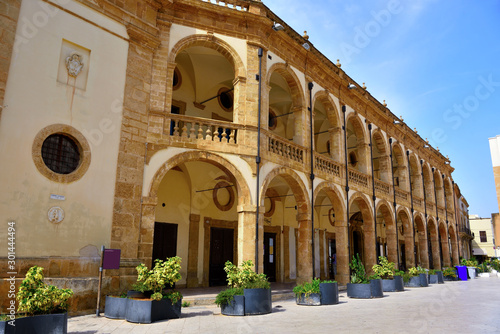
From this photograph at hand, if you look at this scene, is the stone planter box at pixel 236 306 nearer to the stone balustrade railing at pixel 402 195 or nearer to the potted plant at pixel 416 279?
the potted plant at pixel 416 279

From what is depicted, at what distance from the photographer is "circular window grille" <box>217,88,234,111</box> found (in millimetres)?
15940

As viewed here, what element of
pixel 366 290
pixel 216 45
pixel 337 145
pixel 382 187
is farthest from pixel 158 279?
pixel 382 187

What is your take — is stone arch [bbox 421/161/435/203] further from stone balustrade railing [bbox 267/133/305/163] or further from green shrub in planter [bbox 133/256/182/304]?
green shrub in planter [bbox 133/256/182/304]

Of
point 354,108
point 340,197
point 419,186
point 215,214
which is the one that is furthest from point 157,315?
point 419,186

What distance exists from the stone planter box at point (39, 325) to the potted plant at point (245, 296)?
12.2ft

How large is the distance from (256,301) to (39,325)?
4698mm

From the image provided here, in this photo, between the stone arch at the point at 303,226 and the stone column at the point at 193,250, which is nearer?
the stone arch at the point at 303,226

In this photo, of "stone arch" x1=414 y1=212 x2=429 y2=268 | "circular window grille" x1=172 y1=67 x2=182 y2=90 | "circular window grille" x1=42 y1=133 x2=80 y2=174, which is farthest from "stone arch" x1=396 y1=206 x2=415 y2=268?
"circular window grille" x1=42 y1=133 x2=80 y2=174

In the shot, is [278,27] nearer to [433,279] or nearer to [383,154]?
[383,154]

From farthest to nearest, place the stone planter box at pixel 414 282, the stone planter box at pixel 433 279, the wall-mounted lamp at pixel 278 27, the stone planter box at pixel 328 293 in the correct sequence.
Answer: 1. the stone planter box at pixel 433 279
2. the stone planter box at pixel 414 282
3. the wall-mounted lamp at pixel 278 27
4. the stone planter box at pixel 328 293

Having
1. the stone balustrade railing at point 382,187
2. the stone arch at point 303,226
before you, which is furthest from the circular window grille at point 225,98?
the stone balustrade railing at point 382,187

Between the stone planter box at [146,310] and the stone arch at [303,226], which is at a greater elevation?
the stone arch at [303,226]

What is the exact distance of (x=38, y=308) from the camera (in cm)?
601

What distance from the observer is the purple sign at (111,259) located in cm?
868
